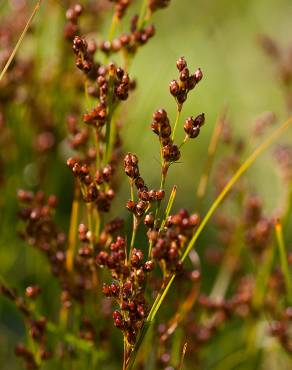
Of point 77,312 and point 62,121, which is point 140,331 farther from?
point 62,121

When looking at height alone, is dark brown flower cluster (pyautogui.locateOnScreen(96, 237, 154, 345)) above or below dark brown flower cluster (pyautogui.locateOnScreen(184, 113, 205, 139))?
below

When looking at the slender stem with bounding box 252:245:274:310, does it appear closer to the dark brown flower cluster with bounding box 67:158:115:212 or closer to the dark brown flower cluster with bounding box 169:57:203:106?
the dark brown flower cluster with bounding box 67:158:115:212

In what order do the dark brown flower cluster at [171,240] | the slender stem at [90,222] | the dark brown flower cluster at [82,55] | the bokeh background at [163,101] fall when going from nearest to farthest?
the dark brown flower cluster at [171,240] < the dark brown flower cluster at [82,55] < the slender stem at [90,222] < the bokeh background at [163,101]

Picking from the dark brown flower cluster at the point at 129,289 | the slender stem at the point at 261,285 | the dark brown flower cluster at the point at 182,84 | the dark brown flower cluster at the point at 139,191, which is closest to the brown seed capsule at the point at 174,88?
the dark brown flower cluster at the point at 182,84

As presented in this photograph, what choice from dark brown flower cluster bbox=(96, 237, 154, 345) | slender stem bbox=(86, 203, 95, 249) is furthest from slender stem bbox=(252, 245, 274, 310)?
dark brown flower cluster bbox=(96, 237, 154, 345)

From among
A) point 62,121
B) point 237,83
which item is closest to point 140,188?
point 62,121

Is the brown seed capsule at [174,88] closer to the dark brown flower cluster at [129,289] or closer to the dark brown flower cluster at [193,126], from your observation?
the dark brown flower cluster at [193,126]
